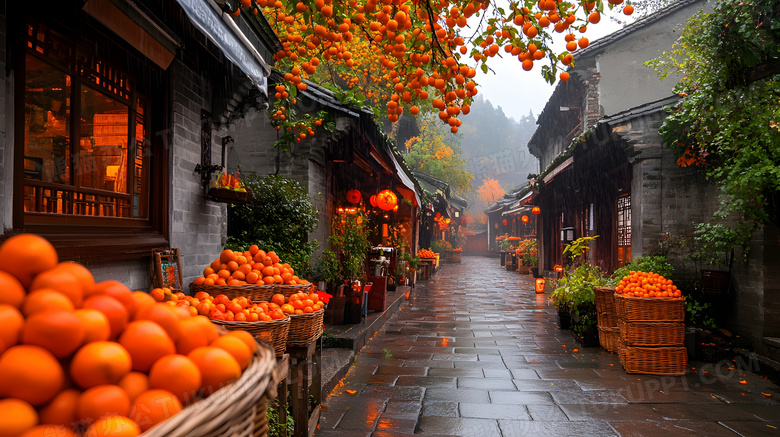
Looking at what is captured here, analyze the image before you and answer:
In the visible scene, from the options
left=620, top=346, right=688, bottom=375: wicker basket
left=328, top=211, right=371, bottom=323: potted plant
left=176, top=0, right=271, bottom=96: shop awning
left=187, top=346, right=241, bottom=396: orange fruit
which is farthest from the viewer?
left=328, top=211, right=371, bottom=323: potted plant

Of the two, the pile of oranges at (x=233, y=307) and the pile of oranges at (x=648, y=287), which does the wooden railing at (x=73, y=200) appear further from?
the pile of oranges at (x=648, y=287)

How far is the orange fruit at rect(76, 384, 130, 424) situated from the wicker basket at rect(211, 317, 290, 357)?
74.1 inches

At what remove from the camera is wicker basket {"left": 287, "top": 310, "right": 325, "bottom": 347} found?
360 cm

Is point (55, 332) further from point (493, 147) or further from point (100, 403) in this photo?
point (493, 147)

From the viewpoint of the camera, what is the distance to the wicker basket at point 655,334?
561 centimetres

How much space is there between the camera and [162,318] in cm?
136

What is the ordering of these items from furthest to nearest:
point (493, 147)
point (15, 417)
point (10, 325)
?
point (493, 147) → point (10, 325) → point (15, 417)

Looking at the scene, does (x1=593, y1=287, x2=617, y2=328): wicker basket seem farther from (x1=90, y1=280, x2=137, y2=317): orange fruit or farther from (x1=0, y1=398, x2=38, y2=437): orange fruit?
(x1=0, y1=398, x2=38, y2=437): orange fruit

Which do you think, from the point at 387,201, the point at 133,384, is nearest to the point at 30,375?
the point at 133,384

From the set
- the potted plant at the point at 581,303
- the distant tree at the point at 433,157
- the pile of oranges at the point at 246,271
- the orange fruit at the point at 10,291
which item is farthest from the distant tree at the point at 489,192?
the orange fruit at the point at 10,291

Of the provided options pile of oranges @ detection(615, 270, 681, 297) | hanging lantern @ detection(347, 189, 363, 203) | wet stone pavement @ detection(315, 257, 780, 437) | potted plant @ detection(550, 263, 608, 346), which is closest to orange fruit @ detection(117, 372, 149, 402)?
wet stone pavement @ detection(315, 257, 780, 437)

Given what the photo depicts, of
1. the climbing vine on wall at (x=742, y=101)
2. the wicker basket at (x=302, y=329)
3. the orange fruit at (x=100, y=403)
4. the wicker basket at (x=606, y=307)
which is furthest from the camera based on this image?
the wicker basket at (x=606, y=307)

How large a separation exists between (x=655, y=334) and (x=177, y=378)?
19.3 feet

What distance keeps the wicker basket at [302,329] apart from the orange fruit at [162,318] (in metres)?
2.24
